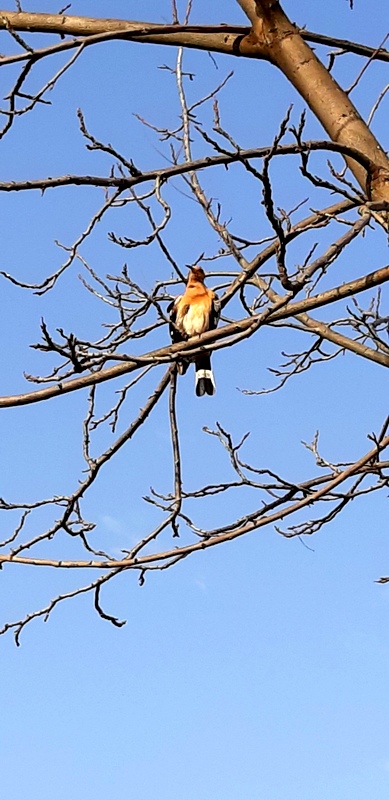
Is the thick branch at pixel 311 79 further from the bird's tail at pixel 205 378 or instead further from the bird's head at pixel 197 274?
the bird's tail at pixel 205 378

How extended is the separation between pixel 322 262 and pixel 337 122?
0.85 meters

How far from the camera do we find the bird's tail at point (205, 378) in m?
5.29

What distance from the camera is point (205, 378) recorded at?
529cm

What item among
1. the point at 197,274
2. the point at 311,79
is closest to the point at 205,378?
the point at 197,274

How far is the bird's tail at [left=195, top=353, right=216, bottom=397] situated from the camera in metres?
5.29

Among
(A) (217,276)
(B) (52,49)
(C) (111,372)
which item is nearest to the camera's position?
(C) (111,372)

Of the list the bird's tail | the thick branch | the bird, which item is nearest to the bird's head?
the bird

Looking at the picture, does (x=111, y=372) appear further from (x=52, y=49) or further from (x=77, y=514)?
(x=52, y=49)

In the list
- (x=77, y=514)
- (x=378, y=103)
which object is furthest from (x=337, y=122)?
(x=77, y=514)

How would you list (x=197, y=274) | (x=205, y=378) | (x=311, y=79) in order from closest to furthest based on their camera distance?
1. (x=311, y=79)
2. (x=205, y=378)
3. (x=197, y=274)

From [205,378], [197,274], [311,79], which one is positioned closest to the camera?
[311,79]

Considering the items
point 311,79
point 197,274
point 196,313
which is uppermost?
point 197,274

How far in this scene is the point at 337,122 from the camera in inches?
145

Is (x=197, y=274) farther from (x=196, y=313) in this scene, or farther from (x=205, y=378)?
(x=205, y=378)
